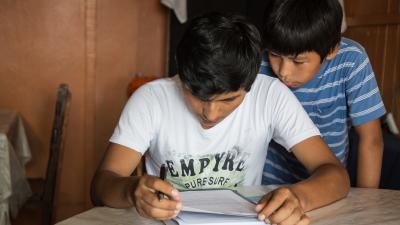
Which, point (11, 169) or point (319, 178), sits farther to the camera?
point (11, 169)

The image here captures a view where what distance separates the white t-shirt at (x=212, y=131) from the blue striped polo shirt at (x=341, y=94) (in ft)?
0.54

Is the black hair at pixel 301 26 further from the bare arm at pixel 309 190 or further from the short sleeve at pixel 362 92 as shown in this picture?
the bare arm at pixel 309 190

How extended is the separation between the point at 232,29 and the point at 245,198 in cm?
39

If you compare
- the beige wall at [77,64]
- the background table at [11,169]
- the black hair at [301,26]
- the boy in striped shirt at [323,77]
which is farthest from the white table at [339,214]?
the beige wall at [77,64]

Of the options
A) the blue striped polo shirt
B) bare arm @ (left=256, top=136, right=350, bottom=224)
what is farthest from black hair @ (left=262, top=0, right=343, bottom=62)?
bare arm @ (left=256, top=136, right=350, bottom=224)

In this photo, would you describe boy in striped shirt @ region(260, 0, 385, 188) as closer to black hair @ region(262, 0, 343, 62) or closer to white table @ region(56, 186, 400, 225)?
black hair @ region(262, 0, 343, 62)

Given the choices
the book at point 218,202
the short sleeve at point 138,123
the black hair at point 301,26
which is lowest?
the book at point 218,202

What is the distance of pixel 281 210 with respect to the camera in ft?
3.32

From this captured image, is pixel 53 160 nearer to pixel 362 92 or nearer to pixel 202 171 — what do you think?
pixel 202 171

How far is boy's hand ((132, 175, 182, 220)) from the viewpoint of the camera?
946 millimetres

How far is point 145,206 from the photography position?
99cm

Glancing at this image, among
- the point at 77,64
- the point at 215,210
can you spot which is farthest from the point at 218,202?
Result: the point at 77,64

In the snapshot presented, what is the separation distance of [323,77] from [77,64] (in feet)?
7.19

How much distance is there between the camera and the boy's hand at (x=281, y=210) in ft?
3.29
